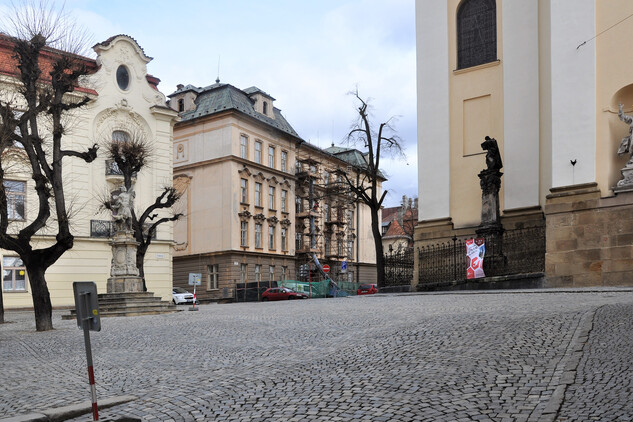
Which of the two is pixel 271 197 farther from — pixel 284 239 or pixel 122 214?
pixel 122 214

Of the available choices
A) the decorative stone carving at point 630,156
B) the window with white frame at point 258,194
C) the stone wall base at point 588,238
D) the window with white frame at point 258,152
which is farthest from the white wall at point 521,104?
the window with white frame at point 258,152

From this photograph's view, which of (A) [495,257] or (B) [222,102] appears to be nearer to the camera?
(A) [495,257]

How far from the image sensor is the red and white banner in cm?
2395

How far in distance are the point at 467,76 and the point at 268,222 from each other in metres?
28.0

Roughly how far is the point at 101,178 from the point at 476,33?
73.7ft

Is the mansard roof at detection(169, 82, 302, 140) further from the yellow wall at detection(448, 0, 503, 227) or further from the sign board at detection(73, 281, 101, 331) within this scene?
the sign board at detection(73, 281, 101, 331)

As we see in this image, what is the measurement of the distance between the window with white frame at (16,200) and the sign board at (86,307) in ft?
99.8

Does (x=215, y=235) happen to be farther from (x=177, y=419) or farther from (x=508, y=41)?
(x=177, y=419)

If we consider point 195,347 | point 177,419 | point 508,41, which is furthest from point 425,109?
point 177,419

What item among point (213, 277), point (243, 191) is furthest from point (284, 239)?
point (213, 277)

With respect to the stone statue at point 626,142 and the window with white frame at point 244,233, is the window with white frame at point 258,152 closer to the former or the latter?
the window with white frame at point 244,233

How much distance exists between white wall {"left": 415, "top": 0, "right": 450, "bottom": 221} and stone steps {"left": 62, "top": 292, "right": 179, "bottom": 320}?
1206cm

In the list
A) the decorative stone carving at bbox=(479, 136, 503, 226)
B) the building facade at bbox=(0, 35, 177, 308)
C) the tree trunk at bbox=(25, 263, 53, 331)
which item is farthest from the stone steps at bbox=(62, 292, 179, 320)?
the decorative stone carving at bbox=(479, 136, 503, 226)

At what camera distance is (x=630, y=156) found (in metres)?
22.0
